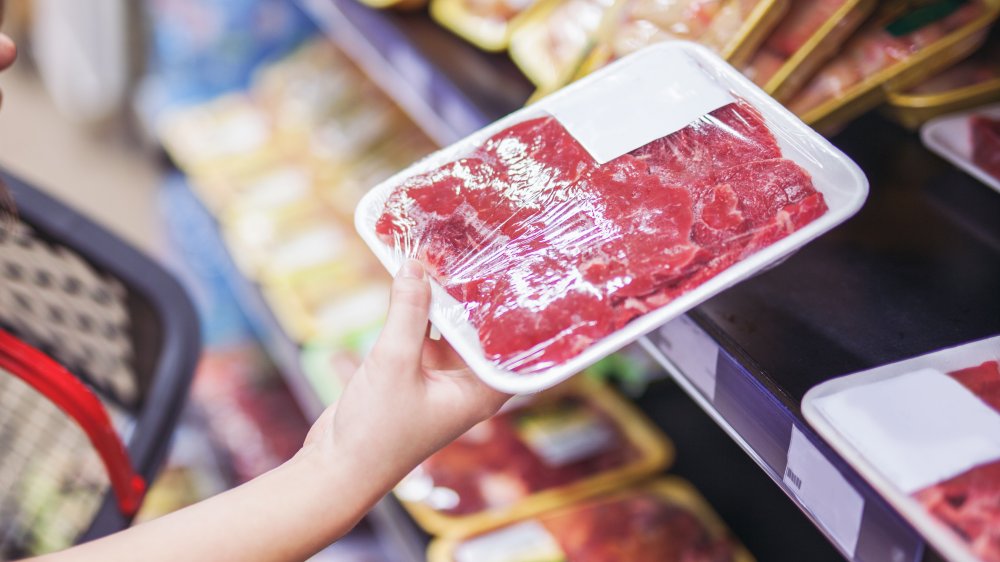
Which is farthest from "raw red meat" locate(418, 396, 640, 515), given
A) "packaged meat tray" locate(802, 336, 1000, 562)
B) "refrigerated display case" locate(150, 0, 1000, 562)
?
"packaged meat tray" locate(802, 336, 1000, 562)

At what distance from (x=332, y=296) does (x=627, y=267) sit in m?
1.50

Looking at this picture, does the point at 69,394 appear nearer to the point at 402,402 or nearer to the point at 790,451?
the point at 402,402

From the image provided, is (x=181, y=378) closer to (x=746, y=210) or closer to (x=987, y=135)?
(x=746, y=210)

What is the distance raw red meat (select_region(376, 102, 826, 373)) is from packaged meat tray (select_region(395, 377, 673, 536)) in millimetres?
835

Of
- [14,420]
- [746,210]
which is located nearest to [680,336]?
[746,210]

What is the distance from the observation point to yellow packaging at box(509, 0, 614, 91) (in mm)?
1458

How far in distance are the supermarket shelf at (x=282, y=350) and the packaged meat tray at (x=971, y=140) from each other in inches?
42.1

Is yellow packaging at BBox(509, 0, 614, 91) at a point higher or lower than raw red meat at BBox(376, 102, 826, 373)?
higher

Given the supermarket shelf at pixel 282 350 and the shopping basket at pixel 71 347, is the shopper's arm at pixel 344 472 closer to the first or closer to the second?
the shopping basket at pixel 71 347

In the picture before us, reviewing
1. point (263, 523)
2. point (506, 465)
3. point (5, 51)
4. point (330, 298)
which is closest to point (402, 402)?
point (263, 523)

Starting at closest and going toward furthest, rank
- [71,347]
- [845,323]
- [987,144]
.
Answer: [845,323] → [987,144] → [71,347]

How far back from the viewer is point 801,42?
1.20 metres

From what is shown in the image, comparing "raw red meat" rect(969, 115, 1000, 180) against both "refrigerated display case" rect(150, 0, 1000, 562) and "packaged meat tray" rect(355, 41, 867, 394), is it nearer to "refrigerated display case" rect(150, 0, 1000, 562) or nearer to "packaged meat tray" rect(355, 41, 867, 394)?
"refrigerated display case" rect(150, 0, 1000, 562)

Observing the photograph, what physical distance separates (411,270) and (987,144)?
0.80 meters
